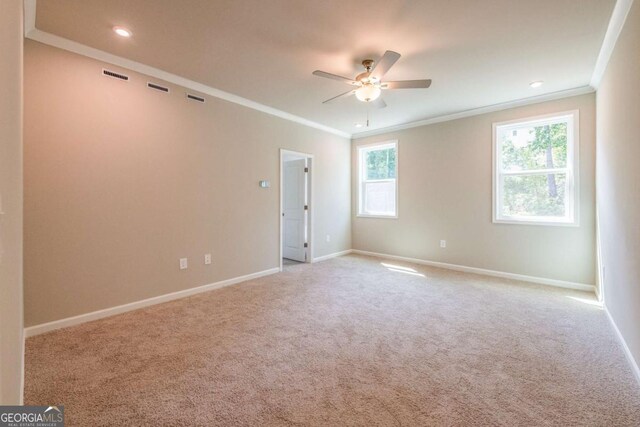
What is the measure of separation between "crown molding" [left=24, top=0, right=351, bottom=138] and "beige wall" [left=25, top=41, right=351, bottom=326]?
0.22 feet

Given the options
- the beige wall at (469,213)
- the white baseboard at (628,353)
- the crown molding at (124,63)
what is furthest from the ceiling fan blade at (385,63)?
the white baseboard at (628,353)

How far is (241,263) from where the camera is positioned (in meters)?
4.21

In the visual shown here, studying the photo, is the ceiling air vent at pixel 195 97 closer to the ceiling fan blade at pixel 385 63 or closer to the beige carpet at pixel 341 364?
the ceiling fan blade at pixel 385 63

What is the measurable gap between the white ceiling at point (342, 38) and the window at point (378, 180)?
2.12 metres

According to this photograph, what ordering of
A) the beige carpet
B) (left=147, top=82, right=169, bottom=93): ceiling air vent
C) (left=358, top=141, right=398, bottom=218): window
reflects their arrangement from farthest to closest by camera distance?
(left=358, top=141, right=398, bottom=218): window < (left=147, top=82, right=169, bottom=93): ceiling air vent < the beige carpet

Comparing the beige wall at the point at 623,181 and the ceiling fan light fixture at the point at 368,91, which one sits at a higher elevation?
the ceiling fan light fixture at the point at 368,91

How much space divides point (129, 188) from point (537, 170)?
5366mm

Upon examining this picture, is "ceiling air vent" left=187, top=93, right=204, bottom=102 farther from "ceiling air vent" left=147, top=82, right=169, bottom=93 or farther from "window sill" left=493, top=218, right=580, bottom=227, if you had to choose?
"window sill" left=493, top=218, right=580, bottom=227

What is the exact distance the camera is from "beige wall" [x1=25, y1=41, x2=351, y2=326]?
100 inches

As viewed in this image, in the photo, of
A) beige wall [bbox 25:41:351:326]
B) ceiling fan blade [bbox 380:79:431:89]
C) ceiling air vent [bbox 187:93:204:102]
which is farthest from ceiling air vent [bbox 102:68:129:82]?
ceiling fan blade [bbox 380:79:431:89]

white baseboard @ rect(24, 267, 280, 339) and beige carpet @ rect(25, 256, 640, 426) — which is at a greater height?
white baseboard @ rect(24, 267, 280, 339)

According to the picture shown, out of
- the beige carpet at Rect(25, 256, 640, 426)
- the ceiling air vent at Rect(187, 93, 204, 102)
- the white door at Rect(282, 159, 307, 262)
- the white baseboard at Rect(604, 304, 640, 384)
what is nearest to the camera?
the beige carpet at Rect(25, 256, 640, 426)

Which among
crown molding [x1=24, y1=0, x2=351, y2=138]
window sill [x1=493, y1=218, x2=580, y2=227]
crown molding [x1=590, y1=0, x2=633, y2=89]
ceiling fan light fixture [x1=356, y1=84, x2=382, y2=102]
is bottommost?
window sill [x1=493, y1=218, x2=580, y2=227]

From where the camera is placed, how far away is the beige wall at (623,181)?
Result: 1.98 m
